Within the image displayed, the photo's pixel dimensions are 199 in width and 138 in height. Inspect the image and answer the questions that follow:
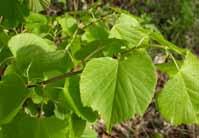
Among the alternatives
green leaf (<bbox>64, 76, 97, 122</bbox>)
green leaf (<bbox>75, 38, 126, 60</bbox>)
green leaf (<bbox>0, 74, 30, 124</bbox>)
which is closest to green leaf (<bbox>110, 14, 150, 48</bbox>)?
green leaf (<bbox>75, 38, 126, 60</bbox>)

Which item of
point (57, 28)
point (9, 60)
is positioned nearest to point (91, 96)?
point (9, 60)

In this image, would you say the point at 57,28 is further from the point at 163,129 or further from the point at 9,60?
the point at 163,129

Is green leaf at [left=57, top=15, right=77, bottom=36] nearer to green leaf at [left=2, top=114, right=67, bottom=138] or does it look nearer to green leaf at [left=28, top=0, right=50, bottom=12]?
green leaf at [left=28, top=0, right=50, bottom=12]

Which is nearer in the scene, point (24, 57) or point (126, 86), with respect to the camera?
point (126, 86)

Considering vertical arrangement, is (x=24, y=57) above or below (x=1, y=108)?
above

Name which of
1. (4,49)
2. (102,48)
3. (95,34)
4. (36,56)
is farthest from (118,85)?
(4,49)

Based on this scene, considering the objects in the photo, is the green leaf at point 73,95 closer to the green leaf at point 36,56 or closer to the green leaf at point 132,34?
the green leaf at point 36,56

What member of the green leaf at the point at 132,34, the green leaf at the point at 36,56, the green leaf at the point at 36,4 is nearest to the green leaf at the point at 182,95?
the green leaf at the point at 132,34
